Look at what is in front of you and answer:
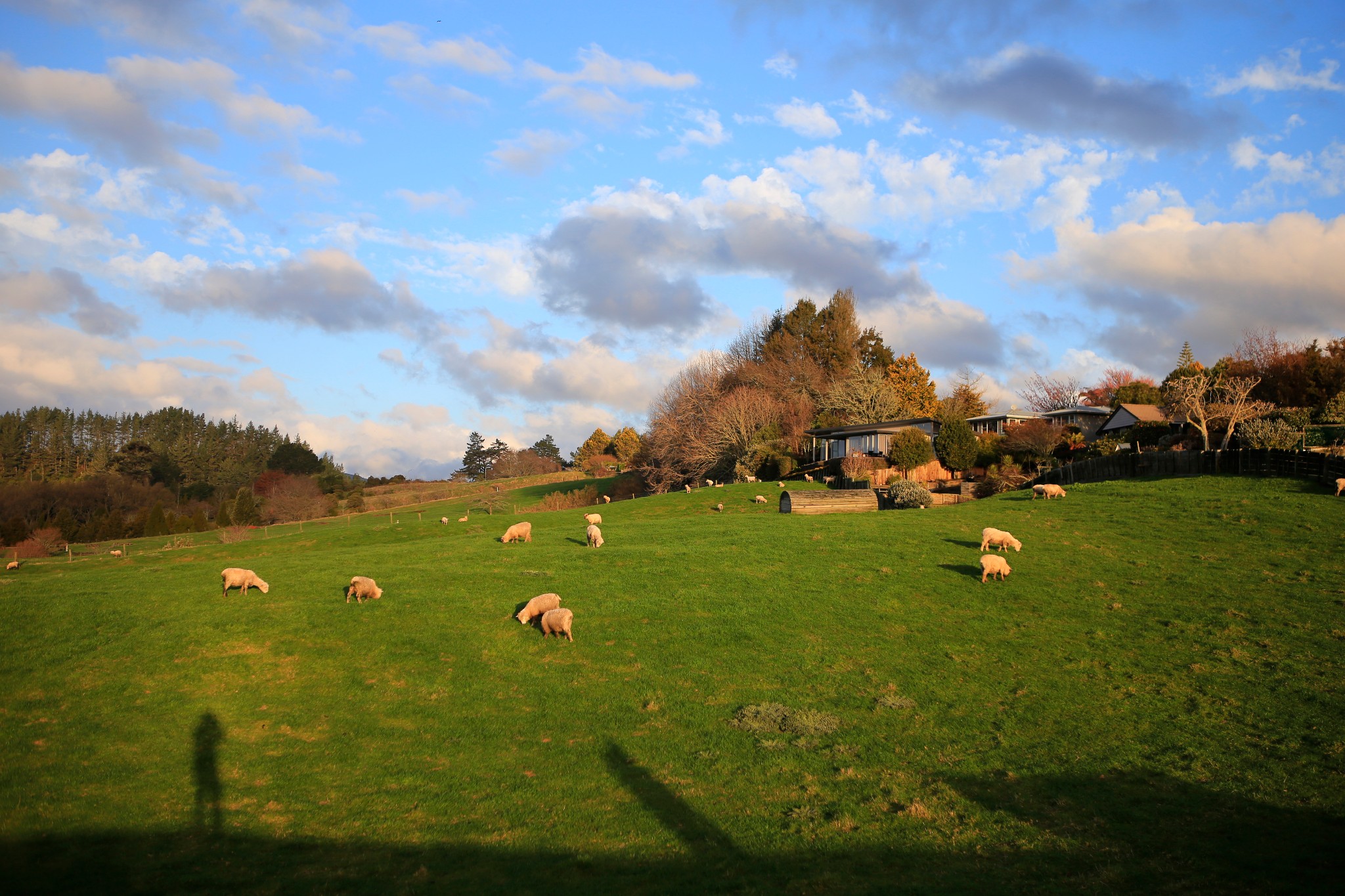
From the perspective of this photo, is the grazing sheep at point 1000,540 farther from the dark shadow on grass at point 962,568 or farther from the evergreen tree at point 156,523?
the evergreen tree at point 156,523

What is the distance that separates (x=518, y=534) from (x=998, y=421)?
186 feet

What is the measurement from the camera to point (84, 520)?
7962 centimetres

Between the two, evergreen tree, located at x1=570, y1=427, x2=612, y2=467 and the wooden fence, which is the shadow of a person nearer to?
the wooden fence

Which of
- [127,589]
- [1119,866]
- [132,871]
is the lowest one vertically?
[1119,866]

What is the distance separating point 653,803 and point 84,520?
97526 millimetres

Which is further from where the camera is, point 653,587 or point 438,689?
point 653,587

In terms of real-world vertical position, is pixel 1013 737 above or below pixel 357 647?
below

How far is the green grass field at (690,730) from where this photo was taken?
887 cm

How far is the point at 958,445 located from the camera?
2077 inches

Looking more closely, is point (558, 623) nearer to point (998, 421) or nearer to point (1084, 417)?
point (998, 421)

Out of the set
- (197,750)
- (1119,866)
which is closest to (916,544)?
(1119,866)

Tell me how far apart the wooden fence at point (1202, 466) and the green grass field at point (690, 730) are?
976cm

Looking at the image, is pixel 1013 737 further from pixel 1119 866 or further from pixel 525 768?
pixel 525 768

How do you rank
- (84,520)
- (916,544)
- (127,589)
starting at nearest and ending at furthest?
1. (127,589)
2. (916,544)
3. (84,520)
